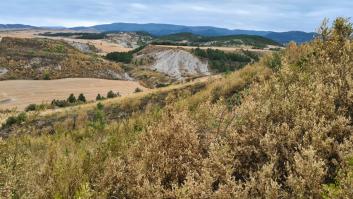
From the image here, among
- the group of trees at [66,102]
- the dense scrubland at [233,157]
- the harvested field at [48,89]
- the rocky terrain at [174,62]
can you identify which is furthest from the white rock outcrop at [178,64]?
the dense scrubland at [233,157]

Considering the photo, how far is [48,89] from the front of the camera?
74.2 meters

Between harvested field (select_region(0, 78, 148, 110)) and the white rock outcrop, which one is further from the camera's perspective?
the white rock outcrop

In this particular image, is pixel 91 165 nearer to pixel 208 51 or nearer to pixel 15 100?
pixel 15 100

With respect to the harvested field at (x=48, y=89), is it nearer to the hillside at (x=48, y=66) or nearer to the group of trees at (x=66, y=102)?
the group of trees at (x=66, y=102)

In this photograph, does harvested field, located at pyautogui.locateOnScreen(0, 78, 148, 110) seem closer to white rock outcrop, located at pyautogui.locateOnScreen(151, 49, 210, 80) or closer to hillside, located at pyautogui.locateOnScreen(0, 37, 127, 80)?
hillside, located at pyautogui.locateOnScreen(0, 37, 127, 80)

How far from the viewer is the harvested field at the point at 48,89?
6330 cm

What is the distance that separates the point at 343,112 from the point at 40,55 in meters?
104

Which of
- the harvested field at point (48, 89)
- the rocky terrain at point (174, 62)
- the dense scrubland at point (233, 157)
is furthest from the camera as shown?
the rocky terrain at point (174, 62)

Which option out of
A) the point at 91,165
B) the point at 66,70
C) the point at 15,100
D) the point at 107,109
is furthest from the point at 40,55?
the point at 91,165

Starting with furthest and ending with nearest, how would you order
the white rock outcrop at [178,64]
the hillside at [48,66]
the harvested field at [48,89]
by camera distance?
1. the white rock outcrop at [178,64]
2. the hillside at [48,66]
3. the harvested field at [48,89]

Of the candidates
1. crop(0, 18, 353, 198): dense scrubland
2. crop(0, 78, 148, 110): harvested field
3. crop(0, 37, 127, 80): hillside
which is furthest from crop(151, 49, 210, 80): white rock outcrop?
crop(0, 18, 353, 198): dense scrubland

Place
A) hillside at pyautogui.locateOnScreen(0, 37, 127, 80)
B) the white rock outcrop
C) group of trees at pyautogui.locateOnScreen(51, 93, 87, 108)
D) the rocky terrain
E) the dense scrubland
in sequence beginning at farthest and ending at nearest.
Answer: the rocky terrain, the white rock outcrop, hillside at pyautogui.locateOnScreen(0, 37, 127, 80), group of trees at pyautogui.locateOnScreen(51, 93, 87, 108), the dense scrubland

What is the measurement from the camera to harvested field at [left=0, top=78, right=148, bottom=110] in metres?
63.3

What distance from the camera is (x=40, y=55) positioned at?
343ft
